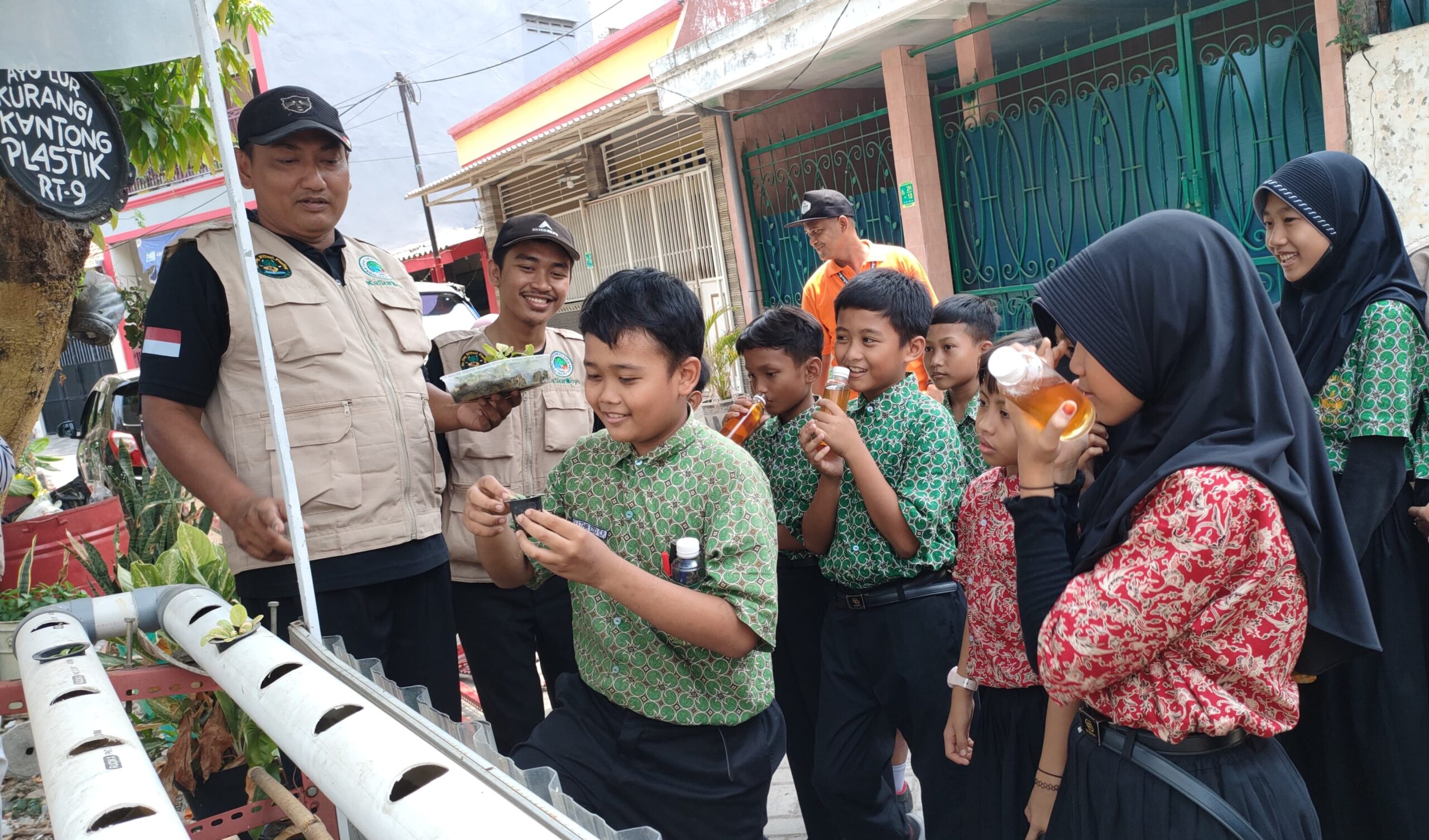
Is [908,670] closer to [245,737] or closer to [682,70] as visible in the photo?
[245,737]

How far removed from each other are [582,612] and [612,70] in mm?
10434

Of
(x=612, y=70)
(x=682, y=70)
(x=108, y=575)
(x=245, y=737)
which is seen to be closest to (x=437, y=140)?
(x=612, y=70)

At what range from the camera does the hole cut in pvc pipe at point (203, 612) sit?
68.4 inches

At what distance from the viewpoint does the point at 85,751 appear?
1.19 meters

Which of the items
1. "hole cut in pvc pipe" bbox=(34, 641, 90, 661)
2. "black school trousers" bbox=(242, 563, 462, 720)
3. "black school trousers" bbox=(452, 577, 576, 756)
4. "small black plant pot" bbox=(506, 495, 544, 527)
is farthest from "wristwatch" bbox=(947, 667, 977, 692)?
"hole cut in pvc pipe" bbox=(34, 641, 90, 661)

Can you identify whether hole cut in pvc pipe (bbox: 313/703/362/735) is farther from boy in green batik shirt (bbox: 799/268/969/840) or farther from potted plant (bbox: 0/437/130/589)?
potted plant (bbox: 0/437/130/589)

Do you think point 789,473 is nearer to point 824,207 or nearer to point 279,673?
point 279,673

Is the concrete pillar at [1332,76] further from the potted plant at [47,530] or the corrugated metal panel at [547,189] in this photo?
the corrugated metal panel at [547,189]

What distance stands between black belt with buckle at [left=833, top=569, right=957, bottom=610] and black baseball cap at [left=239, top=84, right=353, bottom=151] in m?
1.63

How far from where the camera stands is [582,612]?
6.22 feet

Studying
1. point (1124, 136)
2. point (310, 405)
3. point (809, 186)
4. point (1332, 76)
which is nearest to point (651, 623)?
point (310, 405)

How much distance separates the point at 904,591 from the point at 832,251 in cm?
243

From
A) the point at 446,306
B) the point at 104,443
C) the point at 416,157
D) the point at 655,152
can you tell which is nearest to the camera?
the point at 104,443

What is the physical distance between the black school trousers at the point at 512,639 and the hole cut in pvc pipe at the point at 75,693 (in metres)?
1.19
